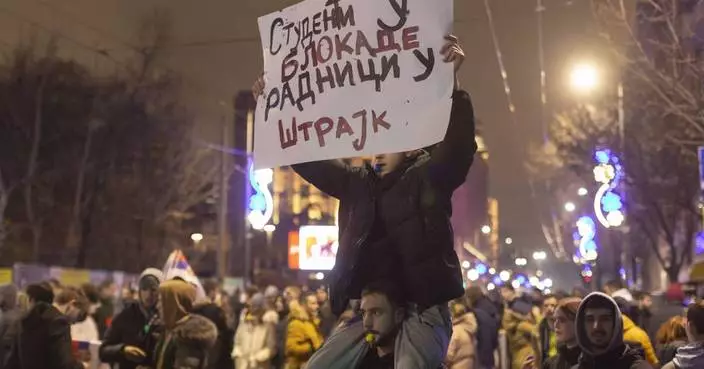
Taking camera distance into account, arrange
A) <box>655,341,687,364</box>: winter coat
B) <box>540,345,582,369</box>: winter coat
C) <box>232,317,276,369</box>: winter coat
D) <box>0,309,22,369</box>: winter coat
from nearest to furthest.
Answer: <box>540,345,582,369</box>: winter coat, <box>0,309,22,369</box>: winter coat, <box>655,341,687,364</box>: winter coat, <box>232,317,276,369</box>: winter coat

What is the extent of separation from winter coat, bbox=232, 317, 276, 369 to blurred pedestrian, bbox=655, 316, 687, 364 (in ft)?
22.7

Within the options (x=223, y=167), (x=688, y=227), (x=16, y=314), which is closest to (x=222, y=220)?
(x=223, y=167)

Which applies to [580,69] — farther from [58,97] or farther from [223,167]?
[58,97]

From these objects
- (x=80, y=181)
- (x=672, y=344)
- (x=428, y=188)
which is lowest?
(x=672, y=344)

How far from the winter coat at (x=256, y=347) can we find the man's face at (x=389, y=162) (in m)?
11.3

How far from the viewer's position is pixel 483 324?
13.1m

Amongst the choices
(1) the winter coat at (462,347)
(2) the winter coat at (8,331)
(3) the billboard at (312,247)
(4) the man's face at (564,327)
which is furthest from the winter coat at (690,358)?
(3) the billboard at (312,247)

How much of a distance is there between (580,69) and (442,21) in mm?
27129

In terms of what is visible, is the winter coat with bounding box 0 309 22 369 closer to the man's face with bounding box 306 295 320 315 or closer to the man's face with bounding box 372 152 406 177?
the man's face with bounding box 372 152 406 177

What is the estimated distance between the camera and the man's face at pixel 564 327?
6309 mm

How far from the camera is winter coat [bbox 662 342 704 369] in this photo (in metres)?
6.17

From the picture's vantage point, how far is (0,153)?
Result: 32938 mm

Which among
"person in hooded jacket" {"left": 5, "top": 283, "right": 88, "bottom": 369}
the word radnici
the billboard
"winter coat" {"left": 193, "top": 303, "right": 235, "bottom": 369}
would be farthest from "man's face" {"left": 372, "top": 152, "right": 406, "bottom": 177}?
the billboard

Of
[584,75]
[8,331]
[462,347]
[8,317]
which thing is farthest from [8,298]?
[584,75]
